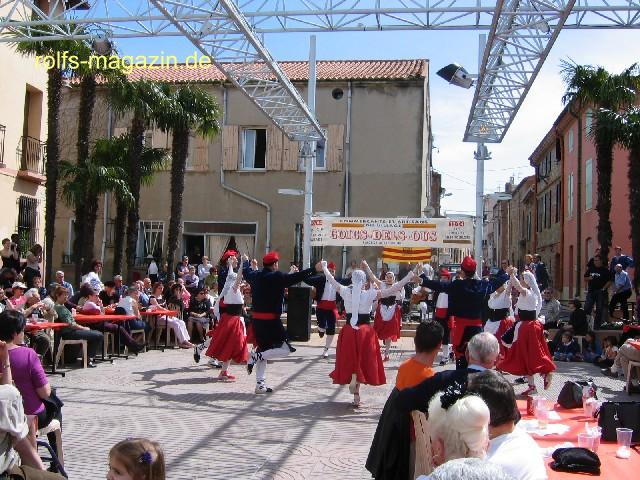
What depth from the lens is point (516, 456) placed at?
3.56 metres

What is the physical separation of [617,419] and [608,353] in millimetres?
9962

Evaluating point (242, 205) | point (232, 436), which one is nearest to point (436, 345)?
point (232, 436)

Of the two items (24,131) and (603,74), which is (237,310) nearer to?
(24,131)

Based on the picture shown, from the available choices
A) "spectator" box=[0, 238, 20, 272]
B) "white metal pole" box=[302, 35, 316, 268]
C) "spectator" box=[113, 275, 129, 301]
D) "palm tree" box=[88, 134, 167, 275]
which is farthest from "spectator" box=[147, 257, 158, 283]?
"white metal pole" box=[302, 35, 316, 268]

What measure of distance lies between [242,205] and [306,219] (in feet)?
35.9

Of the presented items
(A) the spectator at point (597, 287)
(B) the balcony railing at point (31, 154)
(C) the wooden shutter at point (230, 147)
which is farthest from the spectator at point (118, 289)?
(C) the wooden shutter at point (230, 147)

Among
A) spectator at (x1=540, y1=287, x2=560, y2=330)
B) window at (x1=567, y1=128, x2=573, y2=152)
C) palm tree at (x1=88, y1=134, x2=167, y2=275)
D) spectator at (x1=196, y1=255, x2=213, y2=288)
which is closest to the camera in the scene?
spectator at (x1=540, y1=287, x2=560, y2=330)

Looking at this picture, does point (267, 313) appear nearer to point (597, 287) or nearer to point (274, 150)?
point (597, 287)

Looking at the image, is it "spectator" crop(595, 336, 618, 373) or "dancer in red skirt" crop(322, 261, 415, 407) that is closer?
"dancer in red skirt" crop(322, 261, 415, 407)

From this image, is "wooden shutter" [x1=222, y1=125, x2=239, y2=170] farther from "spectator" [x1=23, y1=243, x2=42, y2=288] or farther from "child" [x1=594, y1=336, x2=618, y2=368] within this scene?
"child" [x1=594, y1=336, x2=618, y2=368]

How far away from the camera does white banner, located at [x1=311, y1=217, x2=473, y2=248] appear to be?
56.7 feet

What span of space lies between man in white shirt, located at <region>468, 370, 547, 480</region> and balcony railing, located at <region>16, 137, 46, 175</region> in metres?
19.1

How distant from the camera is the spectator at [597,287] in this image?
17.3m

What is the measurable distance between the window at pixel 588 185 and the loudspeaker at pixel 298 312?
17.2m
